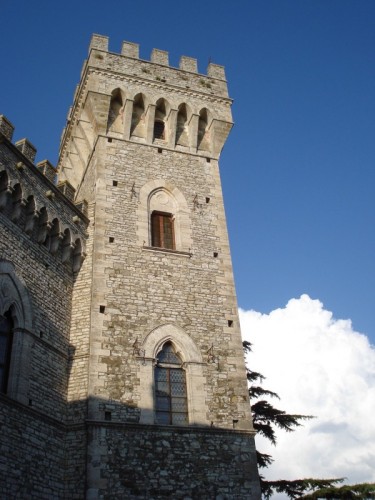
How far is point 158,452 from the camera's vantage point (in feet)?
39.1

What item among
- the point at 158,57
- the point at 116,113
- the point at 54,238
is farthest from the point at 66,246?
the point at 158,57

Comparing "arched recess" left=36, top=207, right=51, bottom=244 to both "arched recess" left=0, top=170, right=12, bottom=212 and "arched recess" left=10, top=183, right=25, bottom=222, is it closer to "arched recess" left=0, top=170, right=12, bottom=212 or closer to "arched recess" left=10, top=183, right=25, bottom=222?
"arched recess" left=10, top=183, right=25, bottom=222

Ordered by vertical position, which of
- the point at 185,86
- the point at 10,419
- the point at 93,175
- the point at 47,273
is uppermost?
the point at 185,86

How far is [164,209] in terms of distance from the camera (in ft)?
53.6

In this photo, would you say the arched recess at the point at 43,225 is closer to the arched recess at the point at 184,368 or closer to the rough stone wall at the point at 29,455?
the arched recess at the point at 184,368

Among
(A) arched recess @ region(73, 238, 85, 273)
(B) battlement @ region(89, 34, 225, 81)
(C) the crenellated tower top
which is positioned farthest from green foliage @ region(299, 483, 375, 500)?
(B) battlement @ region(89, 34, 225, 81)

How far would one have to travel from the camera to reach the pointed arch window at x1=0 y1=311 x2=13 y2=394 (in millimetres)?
11089

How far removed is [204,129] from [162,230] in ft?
15.6

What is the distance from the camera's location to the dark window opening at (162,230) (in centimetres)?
1575

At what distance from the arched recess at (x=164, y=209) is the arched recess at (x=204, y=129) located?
100 inches

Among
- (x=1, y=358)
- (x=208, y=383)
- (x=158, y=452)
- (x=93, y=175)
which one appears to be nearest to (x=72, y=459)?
(x=158, y=452)

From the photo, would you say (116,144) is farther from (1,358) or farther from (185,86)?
(1,358)

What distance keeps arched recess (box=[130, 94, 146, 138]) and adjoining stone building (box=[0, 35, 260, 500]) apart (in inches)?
1.7

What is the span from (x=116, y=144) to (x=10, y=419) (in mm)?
9277
